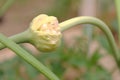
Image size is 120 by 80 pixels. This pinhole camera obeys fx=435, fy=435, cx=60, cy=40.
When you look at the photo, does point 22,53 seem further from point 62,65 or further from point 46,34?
point 62,65

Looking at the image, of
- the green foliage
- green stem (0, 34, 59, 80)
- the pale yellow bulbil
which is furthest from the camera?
the green foliage

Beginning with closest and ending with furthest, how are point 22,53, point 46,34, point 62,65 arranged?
1. point 22,53
2. point 46,34
3. point 62,65

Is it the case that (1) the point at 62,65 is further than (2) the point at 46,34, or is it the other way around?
(1) the point at 62,65

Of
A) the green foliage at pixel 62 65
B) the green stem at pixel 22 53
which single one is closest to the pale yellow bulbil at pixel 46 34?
the green stem at pixel 22 53

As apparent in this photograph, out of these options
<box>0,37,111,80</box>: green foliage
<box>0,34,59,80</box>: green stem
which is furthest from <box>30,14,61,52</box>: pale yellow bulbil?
<box>0,37,111,80</box>: green foliage

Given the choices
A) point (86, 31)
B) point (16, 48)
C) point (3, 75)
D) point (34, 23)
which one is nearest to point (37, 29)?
point (34, 23)

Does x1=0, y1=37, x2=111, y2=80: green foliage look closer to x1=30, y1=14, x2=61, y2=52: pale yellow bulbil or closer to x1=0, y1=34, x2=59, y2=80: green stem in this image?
x1=30, y1=14, x2=61, y2=52: pale yellow bulbil

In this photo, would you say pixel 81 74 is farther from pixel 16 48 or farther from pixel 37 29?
pixel 16 48

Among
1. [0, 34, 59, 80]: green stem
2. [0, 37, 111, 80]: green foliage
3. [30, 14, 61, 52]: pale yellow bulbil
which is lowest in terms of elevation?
[0, 34, 59, 80]: green stem

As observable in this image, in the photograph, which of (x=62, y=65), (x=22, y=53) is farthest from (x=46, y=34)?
(x=62, y=65)
